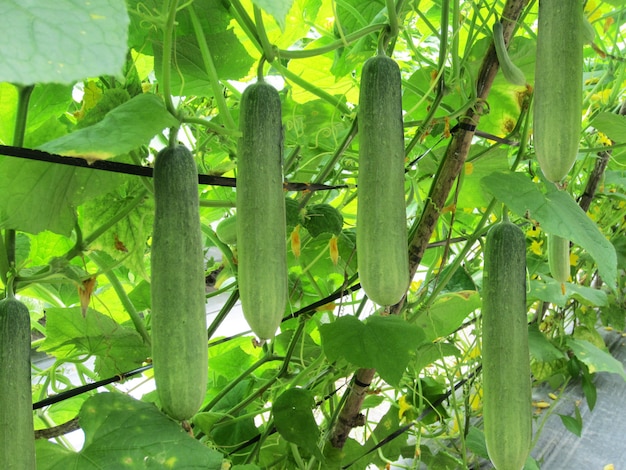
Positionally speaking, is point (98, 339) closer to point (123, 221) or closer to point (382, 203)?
point (123, 221)

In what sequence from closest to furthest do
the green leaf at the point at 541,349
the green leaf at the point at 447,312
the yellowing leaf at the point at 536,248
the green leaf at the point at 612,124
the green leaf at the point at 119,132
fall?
the green leaf at the point at 119,132 → the green leaf at the point at 612,124 → the green leaf at the point at 447,312 → the green leaf at the point at 541,349 → the yellowing leaf at the point at 536,248

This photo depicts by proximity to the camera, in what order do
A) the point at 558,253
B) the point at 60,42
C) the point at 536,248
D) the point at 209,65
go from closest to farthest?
the point at 60,42, the point at 209,65, the point at 558,253, the point at 536,248

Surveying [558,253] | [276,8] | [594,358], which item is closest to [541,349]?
[594,358]

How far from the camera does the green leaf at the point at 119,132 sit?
0.43 meters

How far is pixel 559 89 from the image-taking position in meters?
0.52

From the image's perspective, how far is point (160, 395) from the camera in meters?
0.48

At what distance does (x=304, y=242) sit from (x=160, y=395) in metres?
0.49

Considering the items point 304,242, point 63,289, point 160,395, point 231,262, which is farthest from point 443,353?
point 160,395

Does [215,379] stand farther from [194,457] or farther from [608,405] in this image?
[608,405]

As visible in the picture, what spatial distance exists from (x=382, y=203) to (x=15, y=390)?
308 mm

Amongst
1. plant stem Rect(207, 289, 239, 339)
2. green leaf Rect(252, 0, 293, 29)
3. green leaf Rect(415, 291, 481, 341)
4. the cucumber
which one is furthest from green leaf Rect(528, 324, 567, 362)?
green leaf Rect(252, 0, 293, 29)

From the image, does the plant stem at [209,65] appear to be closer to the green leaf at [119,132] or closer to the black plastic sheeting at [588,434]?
the green leaf at [119,132]

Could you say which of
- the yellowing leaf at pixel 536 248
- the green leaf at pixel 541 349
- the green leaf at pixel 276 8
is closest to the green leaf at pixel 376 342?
the green leaf at pixel 276 8

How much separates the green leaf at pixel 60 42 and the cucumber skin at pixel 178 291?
0.72ft
